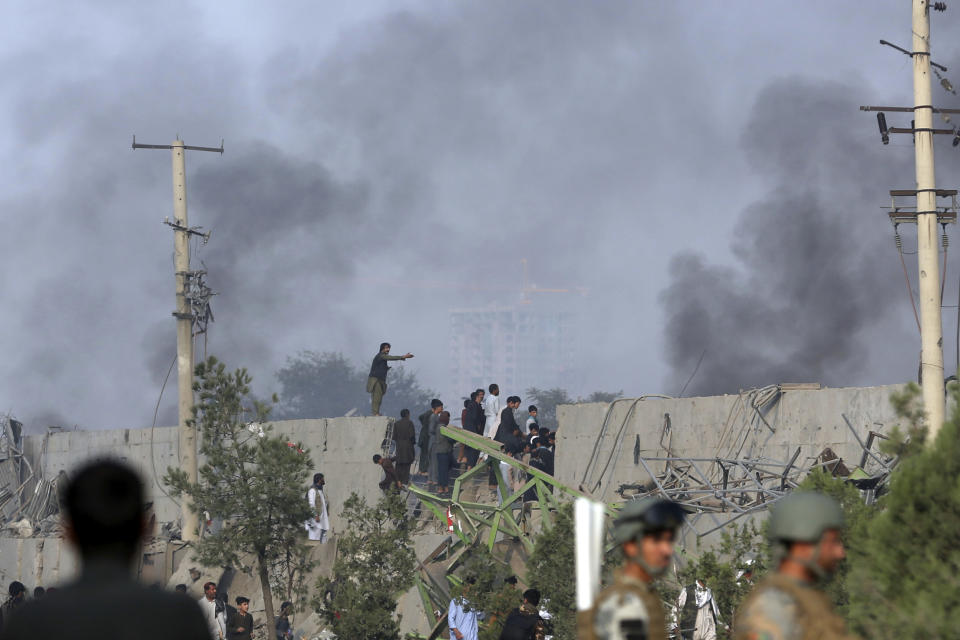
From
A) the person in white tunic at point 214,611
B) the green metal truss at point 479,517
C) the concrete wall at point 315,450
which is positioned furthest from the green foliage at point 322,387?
the person in white tunic at point 214,611

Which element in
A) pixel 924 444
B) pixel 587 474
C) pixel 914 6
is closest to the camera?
pixel 924 444

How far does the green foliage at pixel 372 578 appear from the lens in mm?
15641

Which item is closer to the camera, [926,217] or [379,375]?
[926,217]

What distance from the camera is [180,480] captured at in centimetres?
1748

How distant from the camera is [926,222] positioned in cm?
1536

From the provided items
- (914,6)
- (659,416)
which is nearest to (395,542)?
(659,416)

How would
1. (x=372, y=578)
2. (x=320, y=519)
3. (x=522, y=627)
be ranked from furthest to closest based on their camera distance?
(x=320, y=519), (x=372, y=578), (x=522, y=627)

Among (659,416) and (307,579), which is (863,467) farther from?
(307,579)

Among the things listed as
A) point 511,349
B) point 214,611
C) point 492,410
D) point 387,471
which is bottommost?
point 214,611

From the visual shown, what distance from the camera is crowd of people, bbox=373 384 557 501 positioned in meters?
21.3

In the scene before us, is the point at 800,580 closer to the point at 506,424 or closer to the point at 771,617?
the point at 771,617

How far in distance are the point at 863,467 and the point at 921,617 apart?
1156cm

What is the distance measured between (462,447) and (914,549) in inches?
635

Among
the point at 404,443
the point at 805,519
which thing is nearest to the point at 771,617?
the point at 805,519
